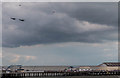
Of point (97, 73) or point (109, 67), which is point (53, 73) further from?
point (109, 67)

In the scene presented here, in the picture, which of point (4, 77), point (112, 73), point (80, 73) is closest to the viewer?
point (4, 77)

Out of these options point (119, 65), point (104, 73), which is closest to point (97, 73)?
point (104, 73)

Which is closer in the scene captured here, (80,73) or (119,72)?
(80,73)

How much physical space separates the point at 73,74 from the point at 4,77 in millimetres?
35432

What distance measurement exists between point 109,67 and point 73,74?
41.4 meters

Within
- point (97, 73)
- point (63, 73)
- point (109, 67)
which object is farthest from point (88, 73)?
point (109, 67)

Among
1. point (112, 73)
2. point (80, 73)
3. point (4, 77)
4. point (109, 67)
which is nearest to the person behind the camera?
point (4, 77)

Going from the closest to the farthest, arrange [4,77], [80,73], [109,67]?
[4,77] < [80,73] < [109,67]

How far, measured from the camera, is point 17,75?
10125 centimetres

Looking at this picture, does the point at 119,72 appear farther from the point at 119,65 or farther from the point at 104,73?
the point at 119,65

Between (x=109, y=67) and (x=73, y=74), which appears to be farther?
(x=109, y=67)

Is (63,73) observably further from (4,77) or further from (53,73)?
(4,77)

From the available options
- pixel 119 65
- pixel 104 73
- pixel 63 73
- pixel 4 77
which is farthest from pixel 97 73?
pixel 4 77

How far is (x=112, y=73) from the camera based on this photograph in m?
108
